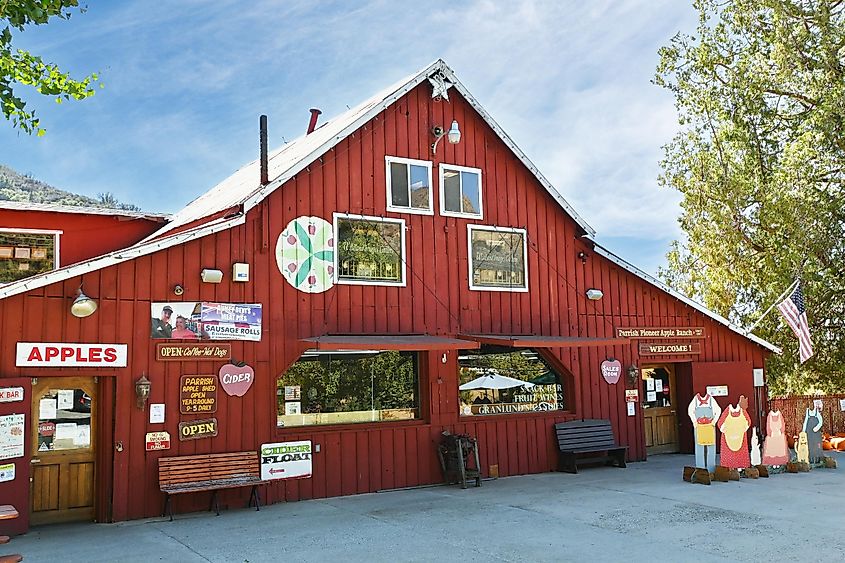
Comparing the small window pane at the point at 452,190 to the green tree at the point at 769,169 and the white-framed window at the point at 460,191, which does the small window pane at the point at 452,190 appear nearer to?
the white-framed window at the point at 460,191

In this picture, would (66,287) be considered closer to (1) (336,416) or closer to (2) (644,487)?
(1) (336,416)

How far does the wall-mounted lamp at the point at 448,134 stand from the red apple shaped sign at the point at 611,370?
5332 mm

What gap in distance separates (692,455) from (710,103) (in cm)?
1115

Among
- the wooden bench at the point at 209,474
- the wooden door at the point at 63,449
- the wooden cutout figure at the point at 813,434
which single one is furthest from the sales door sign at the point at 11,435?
the wooden cutout figure at the point at 813,434

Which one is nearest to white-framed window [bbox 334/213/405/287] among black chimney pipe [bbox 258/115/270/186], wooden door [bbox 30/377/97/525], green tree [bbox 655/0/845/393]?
black chimney pipe [bbox 258/115/270/186]

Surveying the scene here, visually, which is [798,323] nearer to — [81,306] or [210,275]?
[210,275]

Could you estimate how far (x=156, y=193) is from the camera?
59.1 meters

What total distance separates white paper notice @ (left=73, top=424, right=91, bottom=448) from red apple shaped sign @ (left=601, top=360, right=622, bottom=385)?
31.0 ft

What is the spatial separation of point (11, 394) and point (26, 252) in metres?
4.92

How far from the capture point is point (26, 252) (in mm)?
14352

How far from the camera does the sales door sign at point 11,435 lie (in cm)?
1009

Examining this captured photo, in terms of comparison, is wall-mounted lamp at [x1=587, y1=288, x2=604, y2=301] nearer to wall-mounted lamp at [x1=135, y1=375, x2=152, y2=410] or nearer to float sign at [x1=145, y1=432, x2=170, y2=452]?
float sign at [x1=145, y1=432, x2=170, y2=452]

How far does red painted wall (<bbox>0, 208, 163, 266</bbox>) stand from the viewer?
14.3 metres

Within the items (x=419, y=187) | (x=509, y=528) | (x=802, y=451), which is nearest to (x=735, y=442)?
(x=802, y=451)
